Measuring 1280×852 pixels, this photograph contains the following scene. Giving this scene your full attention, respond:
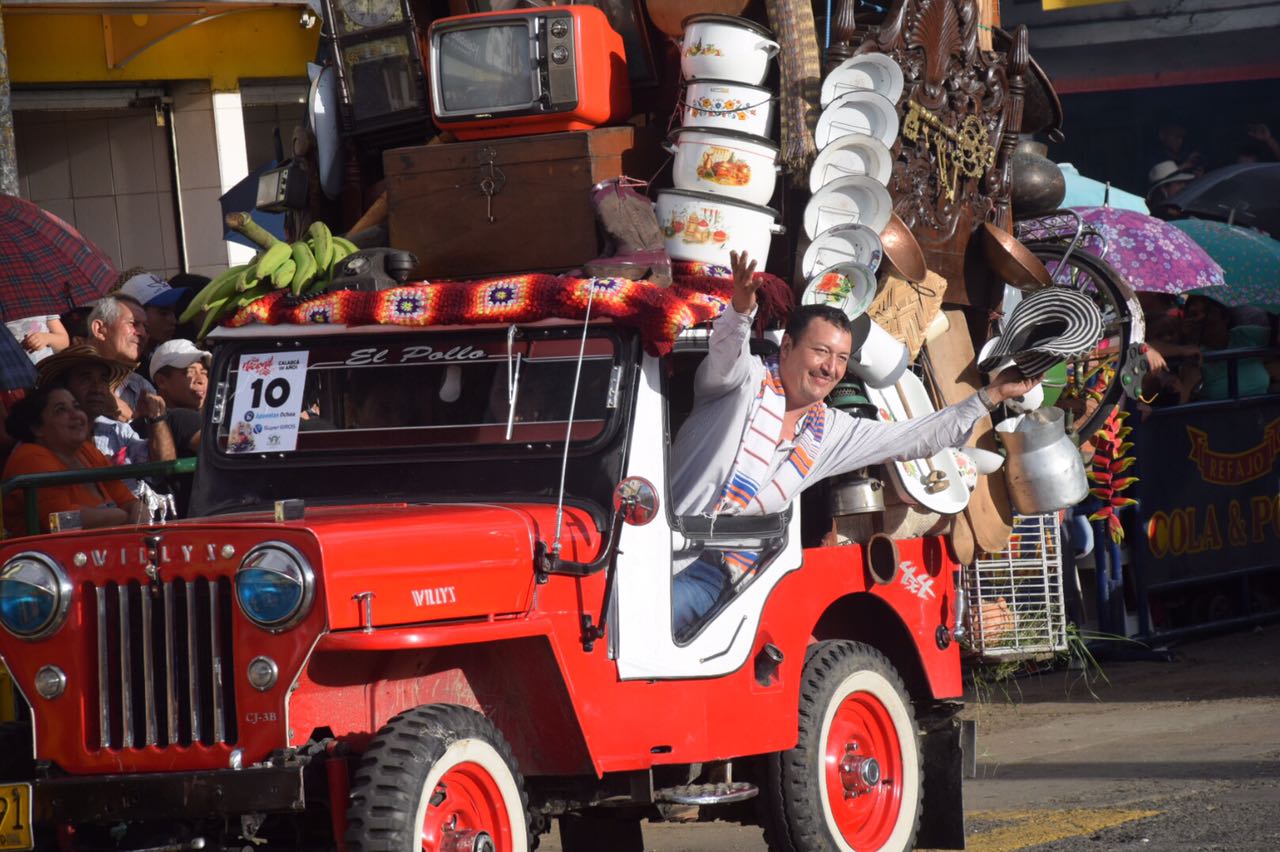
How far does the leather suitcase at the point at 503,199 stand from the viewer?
6492 mm

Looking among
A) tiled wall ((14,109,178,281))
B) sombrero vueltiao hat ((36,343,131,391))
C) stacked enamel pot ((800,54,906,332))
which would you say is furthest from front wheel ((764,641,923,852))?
tiled wall ((14,109,178,281))

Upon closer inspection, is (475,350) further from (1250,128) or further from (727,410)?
(1250,128)

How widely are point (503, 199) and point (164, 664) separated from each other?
7.38ft

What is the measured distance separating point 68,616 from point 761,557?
2.18m

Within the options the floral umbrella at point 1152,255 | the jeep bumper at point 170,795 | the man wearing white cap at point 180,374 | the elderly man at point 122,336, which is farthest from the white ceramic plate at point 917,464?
the floral umbrella at point 1152,255

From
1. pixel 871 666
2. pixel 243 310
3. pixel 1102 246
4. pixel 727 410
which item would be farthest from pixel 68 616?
pixel 1102 246

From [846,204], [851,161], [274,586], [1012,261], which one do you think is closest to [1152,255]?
[1012,261]

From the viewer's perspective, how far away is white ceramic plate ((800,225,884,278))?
666 centimetres

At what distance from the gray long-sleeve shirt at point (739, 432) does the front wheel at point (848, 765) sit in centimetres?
66

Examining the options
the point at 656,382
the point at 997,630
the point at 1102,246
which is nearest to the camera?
the point at 656,382

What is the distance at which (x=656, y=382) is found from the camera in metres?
5.90

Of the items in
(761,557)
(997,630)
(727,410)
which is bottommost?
(997,630)

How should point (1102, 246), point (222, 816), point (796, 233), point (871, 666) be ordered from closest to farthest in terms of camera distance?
point (222, 816)
point (871, 666)
point (796, 233)
point (1102, 246)

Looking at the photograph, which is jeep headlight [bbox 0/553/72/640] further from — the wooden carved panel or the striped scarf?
the wooden carved panel
